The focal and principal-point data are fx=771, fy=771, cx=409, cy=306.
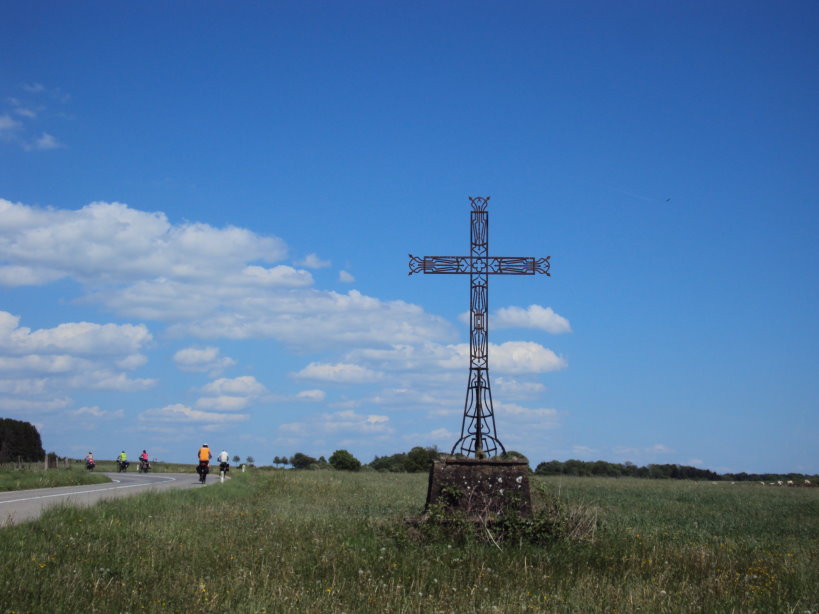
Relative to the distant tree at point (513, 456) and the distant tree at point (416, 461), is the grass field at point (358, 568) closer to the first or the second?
the distant tree at point (513, 456)

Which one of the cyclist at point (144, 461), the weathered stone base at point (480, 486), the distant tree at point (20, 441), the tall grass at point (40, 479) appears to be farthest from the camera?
the distant tree at point (20, 441)

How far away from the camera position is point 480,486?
1341cm

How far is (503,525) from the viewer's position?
510 inches

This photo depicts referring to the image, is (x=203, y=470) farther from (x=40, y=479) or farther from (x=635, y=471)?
(x=635, y=471)

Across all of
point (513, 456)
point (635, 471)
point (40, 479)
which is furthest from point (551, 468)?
point (513, 456)

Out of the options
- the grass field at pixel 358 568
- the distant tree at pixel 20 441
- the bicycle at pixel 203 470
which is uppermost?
the distant tree at pixel 20 441

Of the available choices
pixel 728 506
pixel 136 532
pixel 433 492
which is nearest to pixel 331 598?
pixel 433 492

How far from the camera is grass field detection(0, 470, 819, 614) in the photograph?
8719 millimetres

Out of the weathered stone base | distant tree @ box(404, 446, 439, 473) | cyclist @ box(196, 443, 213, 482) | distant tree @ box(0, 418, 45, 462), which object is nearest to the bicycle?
cyclist @ box(196, 443, 213, 482)

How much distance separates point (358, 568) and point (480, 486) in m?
3.38

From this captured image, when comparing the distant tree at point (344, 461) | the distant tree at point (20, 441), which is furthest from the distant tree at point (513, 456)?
the distant tree at point (20, 441)

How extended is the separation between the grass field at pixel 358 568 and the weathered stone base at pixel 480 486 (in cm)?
65

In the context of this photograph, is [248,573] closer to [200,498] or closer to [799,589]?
[799,589]

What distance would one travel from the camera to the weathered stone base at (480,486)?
1327 cm
